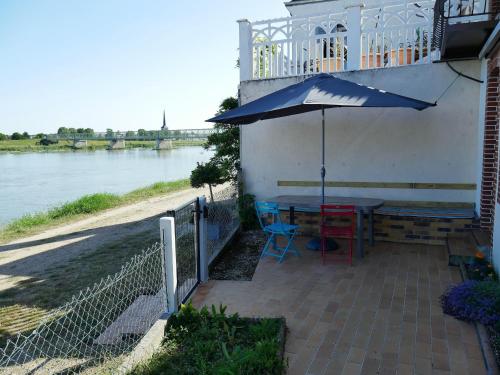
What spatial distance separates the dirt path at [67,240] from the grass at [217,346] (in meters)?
3.58

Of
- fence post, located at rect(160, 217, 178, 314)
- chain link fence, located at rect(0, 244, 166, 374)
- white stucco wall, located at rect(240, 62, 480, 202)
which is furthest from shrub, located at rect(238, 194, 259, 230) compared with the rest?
fence post, located at rect(160, 217, 178, 314)

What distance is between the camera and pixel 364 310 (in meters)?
3.52

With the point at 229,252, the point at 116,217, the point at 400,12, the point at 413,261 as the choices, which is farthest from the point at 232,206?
the point at 116,217

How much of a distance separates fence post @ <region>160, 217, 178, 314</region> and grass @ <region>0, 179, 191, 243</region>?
7.61 m

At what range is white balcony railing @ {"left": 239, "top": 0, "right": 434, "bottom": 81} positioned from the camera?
5.82m

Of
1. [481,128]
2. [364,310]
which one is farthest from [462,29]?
[364,310]

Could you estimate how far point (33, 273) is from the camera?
5973mm

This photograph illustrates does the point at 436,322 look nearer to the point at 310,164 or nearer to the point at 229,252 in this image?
the point at 229,252

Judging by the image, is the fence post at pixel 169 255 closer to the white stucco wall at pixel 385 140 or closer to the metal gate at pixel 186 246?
the metal gate at pixel 186 246

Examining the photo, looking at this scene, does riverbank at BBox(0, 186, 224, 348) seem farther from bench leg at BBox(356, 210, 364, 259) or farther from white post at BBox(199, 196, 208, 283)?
bench leg at BBox(356, 210, 364, 259)

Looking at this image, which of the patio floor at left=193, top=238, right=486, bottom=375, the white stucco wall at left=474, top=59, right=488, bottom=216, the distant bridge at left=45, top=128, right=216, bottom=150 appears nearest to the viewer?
the patio floor at left=193, top=238, right=486, bottom=375

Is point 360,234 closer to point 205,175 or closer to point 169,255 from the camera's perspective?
point 169,255

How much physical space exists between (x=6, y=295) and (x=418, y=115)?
6.02 m

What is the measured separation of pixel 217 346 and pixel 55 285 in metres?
3.37
